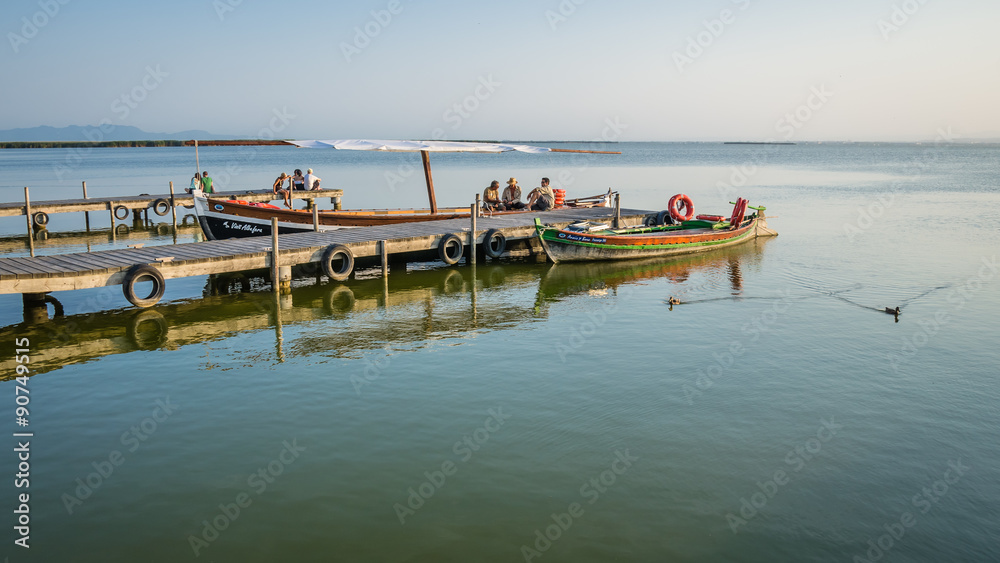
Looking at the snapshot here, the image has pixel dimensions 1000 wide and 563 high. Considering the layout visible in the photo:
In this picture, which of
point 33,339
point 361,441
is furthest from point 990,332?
point 33,339

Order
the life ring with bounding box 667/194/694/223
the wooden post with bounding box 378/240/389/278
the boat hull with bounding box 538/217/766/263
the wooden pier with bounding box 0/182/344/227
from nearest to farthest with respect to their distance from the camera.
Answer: the wooden post with bounding box 378/240/389/278, the boat hull with bounding box 538/217/766/263, the life ring with bounding box 667/194/694/223, the wooden pier with bounding box 0/182/344/227

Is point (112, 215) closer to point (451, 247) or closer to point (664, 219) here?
point (451, 247)

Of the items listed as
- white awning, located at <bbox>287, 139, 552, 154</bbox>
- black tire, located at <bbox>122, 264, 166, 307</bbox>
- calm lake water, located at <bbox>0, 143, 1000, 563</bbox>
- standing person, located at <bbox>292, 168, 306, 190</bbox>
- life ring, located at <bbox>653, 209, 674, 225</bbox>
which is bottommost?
calm lake water, located at <bbox>0, 143, 1000, 563</bbox>

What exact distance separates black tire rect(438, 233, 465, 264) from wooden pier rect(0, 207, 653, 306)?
0.06 m

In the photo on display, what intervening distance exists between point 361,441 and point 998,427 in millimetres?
8329

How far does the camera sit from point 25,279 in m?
13.3

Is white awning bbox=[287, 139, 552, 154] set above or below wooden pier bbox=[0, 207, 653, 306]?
above

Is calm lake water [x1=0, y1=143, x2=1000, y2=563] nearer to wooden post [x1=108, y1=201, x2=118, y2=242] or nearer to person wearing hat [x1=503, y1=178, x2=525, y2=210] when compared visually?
person wearing hat [x1=503, y1=178, x2=525, y2=210]

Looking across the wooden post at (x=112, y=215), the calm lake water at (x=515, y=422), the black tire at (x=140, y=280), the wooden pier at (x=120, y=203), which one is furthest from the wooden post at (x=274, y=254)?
the wooden post at (x=112, y=215)

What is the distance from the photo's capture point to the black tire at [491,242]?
20984mm

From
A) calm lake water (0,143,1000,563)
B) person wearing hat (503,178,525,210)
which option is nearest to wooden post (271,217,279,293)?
calm lake water (0,143,1000,563)

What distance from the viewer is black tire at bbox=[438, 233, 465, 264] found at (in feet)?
64.7

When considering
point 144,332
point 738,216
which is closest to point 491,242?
point 738,216

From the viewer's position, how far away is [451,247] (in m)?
19.9
